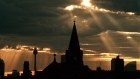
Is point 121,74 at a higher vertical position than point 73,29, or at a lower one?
lower

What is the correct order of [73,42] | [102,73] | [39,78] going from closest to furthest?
[73,42] < [39,78] < [102,73]

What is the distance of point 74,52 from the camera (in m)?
130

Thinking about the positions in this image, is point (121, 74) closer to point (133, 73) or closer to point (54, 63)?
point (133, 73)

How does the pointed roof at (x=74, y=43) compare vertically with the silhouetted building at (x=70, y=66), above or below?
above

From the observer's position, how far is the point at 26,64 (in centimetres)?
14812

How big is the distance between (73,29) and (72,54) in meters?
7.12

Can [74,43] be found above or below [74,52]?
above

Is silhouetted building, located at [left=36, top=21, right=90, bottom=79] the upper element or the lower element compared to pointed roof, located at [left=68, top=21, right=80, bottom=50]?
lower

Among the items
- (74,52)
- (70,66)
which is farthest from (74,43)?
(70,66)

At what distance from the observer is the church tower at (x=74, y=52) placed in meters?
130

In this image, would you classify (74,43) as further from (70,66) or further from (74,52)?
(70,66)

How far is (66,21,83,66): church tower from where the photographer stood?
130 metres

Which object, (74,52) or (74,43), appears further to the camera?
(74,52)

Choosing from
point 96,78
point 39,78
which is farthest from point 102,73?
point 39,78
